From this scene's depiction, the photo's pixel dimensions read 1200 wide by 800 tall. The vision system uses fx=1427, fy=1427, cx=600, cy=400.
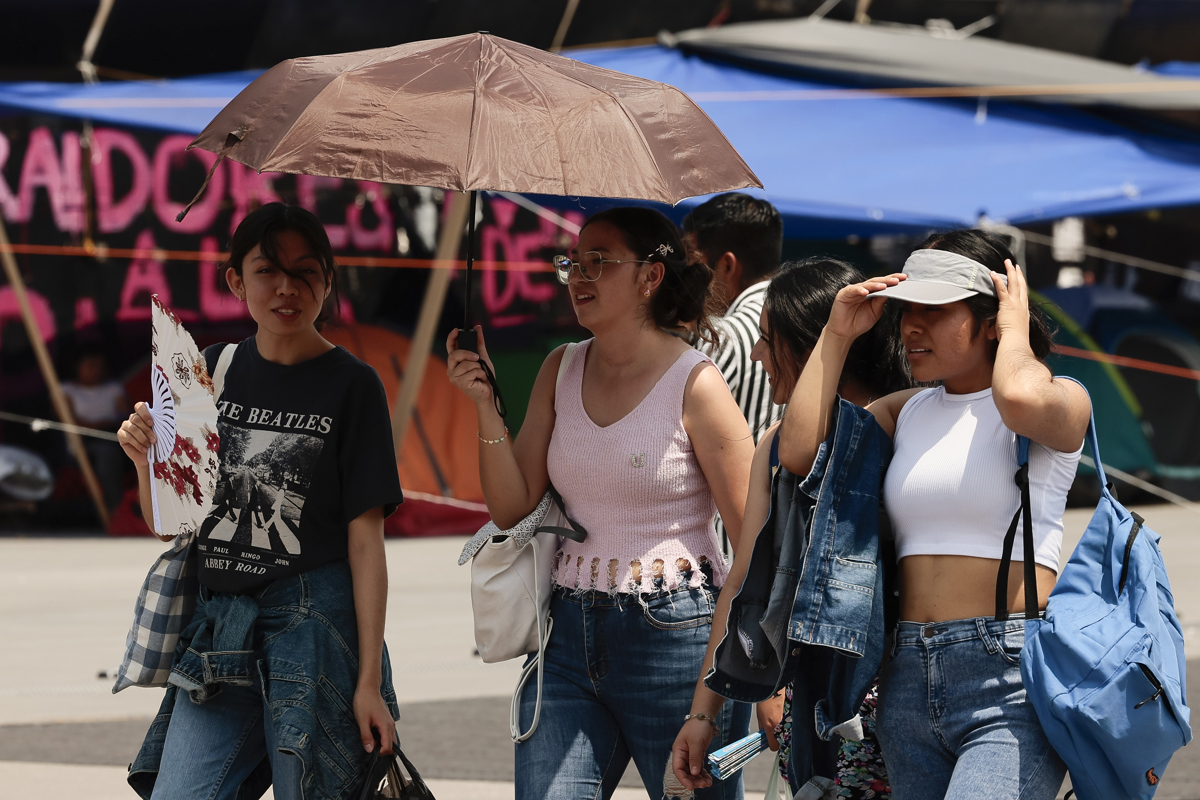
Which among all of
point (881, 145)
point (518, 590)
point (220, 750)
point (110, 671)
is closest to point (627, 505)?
point (518, 590)

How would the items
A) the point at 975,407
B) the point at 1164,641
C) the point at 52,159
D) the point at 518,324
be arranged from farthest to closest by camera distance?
1. the point at 518,324
2. the point at 52,159
3. the point at 975,407
4. the point at 1164,641

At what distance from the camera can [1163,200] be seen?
8938mm

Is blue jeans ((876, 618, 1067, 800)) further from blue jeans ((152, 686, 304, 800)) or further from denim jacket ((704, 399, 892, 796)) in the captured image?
blue jeans ((152, 686, 304, 800))

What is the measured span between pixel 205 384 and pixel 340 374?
0.30m

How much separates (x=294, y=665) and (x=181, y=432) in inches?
21.9

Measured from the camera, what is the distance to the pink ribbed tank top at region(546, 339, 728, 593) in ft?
10.1

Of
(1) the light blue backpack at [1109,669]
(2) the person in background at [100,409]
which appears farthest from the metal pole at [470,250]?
(2) the person in background at [100,409]

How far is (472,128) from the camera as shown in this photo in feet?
9.48

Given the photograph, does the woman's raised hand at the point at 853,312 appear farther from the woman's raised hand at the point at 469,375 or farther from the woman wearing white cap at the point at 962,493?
the woman's raised hand at the point at 469,375

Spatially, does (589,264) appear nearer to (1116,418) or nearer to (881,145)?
(881,145)

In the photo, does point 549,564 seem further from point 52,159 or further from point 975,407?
point 52,159

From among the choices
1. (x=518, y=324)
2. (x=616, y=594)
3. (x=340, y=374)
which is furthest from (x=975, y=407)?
(x=518, y=324)

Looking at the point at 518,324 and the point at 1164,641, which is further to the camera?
the point at 518,324

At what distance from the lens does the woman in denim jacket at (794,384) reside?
9.55 ft
